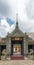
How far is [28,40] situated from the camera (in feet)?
83.5

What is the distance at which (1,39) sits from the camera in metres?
26.2

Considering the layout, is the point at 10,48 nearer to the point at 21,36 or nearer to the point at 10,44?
the point at 10,44

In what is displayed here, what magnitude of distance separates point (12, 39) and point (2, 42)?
1714 mm

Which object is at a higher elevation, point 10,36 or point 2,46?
point 10,36

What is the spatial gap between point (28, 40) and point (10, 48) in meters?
3.21

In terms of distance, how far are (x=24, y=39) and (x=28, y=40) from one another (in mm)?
815

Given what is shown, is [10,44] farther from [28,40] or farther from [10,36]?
[28,40]

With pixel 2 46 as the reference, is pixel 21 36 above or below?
above

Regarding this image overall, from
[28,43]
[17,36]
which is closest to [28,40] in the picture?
[28,43]

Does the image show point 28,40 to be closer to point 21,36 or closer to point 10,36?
point 21,36

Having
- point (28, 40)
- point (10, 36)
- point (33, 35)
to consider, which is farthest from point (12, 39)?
point (33, 35)

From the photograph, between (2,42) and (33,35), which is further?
(33,35)

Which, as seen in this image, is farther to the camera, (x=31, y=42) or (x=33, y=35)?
(x=33, y=35)

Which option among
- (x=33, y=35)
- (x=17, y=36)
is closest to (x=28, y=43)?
(x=17, y=36)
